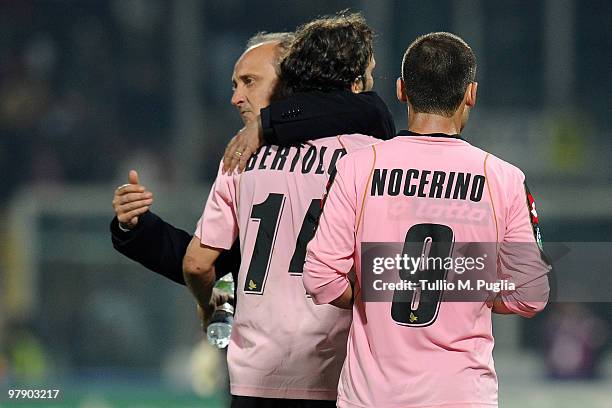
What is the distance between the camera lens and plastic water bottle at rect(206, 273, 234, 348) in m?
2.83

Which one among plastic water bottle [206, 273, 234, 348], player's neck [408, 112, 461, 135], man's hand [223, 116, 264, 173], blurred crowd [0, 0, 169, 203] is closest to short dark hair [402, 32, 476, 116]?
player's neck [408, 112, 461, 135]

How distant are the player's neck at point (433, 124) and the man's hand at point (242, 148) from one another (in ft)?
1.90

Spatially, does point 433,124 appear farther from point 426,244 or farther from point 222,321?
point 222,321

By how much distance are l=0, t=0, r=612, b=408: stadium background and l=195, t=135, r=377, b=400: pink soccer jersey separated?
5801mm

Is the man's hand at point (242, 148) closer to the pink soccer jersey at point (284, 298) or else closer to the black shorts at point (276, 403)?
the pink soccer jersey at point (284, 298)

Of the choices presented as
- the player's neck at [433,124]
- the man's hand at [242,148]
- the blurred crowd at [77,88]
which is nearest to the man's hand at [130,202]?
the man's hand at [242,148]

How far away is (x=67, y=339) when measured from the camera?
903 cm

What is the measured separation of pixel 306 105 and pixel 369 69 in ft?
0.67

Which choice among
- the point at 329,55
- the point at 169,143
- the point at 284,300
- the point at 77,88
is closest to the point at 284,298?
the point at 284,300

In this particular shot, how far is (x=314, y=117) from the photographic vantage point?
257cm

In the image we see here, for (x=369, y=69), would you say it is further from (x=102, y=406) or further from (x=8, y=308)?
(x=8, y=308)

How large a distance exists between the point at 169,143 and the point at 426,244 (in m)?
7.82

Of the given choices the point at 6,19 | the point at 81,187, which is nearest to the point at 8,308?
the point at 81,187

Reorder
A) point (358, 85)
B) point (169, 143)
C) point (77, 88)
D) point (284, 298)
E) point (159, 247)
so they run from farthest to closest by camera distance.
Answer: point (77, 88) → point (169, 143) → point (159, 247) → point (358, 85) → point (284, 298)
